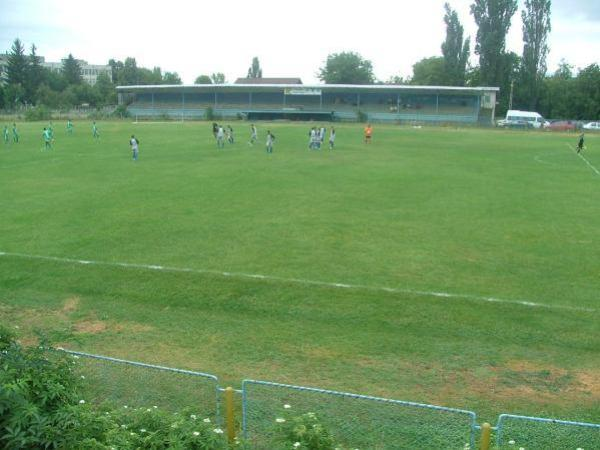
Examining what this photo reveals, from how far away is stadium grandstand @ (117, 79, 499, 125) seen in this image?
8181cm

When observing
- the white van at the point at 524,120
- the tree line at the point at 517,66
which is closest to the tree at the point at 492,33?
the tree line at the point at 517,66

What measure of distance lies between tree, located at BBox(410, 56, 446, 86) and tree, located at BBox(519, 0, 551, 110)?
12.3m

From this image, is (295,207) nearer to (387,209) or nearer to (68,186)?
(387,209)

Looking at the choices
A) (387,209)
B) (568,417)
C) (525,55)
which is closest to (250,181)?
(387,209)

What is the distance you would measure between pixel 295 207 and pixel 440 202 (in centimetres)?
580

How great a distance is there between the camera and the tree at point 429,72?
97875 millimetres

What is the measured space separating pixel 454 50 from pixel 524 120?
64.8ft

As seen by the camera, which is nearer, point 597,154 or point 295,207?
point 295,207

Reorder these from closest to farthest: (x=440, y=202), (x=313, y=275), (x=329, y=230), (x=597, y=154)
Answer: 1. (x=313, y=275)
2. (x=329, y=230)
3. (x=440, y=202)
4. (x=597, y=154)

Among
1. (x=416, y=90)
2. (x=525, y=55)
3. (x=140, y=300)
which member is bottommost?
(x=140, y=300)

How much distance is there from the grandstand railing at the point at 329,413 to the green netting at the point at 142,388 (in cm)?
1

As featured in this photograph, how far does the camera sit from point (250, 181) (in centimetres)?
2728

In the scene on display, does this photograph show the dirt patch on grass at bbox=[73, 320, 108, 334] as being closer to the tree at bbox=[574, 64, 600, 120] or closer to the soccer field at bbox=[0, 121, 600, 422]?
the soccer field at bbox=[0, 121, 600, 422]

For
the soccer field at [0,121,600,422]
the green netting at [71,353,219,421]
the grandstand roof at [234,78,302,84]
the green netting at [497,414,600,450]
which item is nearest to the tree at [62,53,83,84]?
the grandstand roof at [234,78,302,84]
